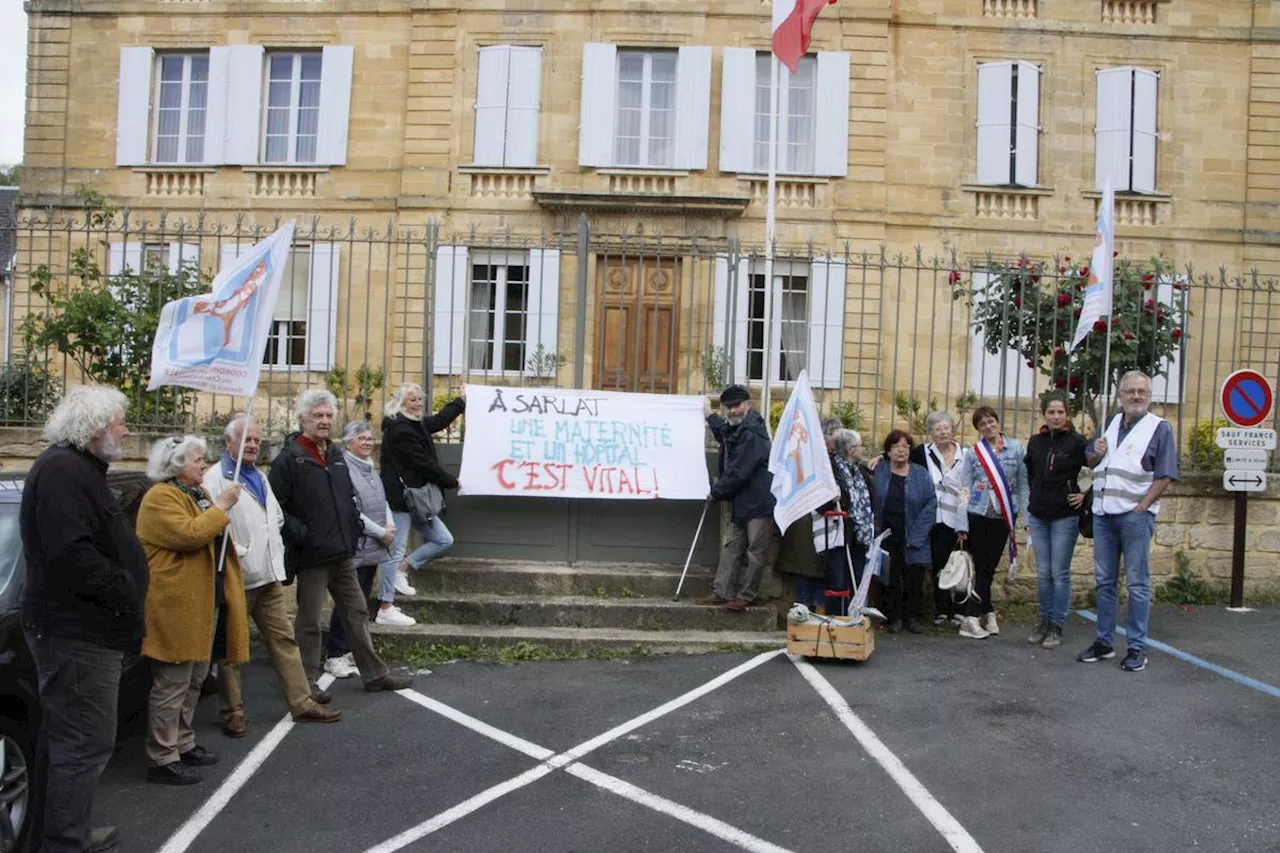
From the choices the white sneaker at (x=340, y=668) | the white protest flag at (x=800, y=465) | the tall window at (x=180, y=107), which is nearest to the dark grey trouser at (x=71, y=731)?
the white sneaker at (x=340, y=668)

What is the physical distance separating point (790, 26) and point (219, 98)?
1088 cm

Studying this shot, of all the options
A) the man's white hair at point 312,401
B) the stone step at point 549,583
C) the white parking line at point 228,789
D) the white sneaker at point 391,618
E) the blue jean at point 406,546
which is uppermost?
the man's white hair at point 312,401

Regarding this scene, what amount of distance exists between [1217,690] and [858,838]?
348 centimetres

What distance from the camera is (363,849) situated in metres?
4.79

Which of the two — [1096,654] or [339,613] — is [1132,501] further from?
[339,613]

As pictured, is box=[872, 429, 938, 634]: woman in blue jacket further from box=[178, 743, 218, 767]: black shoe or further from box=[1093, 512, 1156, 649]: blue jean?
box=[178, 743, 218, 767]: black shoe

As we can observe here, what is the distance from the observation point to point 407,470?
27.4 ft

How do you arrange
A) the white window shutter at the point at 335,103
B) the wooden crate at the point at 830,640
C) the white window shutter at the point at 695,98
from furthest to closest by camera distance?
the white window shutter at the point at 335,103 → the white window shutter at the point at 695,98 → the wooden crate at the point at 830,640

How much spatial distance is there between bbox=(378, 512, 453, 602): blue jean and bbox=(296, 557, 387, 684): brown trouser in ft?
3.43

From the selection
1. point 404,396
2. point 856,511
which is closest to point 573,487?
point 404,396

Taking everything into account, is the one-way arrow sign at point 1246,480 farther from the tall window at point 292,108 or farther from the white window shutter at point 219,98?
the white window shutter at point 219,98

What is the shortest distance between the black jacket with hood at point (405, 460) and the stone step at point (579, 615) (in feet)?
2.61

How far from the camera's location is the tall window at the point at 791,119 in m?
18.7

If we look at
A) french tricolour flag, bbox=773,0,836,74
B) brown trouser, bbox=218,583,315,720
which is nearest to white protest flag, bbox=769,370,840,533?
brown trouser, bbox=218,583,315,720
